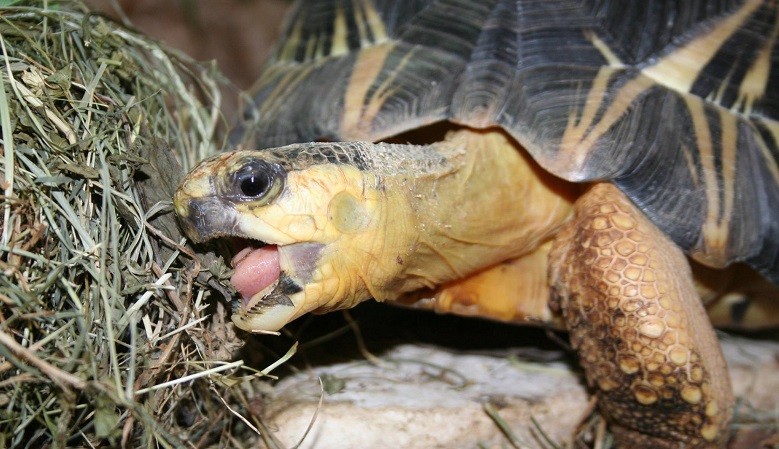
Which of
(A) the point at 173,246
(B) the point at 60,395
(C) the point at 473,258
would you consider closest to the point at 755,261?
(C) the point at 473,258

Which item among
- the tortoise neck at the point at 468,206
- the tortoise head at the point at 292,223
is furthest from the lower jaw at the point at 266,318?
the tortoise neck at the point at 468,206

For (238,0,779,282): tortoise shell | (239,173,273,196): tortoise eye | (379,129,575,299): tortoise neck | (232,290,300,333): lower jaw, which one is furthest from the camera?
(238,0,779,282): tortoise shell

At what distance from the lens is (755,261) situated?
2434 millimetres

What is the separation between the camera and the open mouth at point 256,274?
1904 millimetres

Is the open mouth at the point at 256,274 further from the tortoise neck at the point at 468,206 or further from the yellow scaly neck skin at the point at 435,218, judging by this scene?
the tortoise neck at the point at 468,206

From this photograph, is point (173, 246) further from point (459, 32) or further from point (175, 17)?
point (175, 17)

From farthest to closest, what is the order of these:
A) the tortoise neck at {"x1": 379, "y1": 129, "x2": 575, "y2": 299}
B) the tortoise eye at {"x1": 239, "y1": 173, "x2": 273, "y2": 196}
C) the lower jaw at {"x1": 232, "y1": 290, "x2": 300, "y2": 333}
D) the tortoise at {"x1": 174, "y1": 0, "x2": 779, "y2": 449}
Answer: the tortoise neck at {"x1": 379, "y1": 129, "x2": 575, "y2": 299} < the tortoise at {"x1": 174, "y1": 0, "x2": 779, "y2": 449} < the lower jaw at {"x1": 232, "y1": 290, "x2": 300, "y2": 333} < the tortoise eye at {"x1": 239, "y1": 173, "x2": 273, "y2": 196}

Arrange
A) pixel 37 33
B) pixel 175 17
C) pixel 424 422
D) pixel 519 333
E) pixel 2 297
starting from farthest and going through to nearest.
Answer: pixel 175 17 → pixel 519 333 → pixel 424 422 → pixel 37 33 → pixel 2 297

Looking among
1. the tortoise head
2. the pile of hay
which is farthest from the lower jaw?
the pile of hay

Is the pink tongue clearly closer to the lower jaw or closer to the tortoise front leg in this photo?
the lower jaw

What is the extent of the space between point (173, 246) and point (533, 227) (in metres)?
1.25

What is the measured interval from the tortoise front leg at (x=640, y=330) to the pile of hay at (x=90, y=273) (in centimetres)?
116

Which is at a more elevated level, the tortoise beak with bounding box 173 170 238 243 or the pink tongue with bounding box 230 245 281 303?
the tortoise beak with bounding box 173 170 238 243

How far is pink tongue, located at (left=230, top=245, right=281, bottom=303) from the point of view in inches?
75.2
